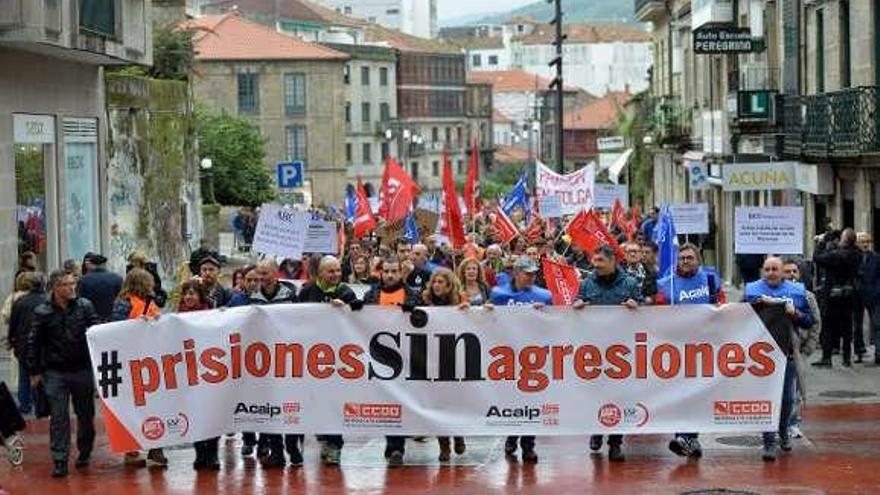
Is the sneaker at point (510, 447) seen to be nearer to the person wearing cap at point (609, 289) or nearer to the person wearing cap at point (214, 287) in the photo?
the person wearing cap at point (609, 289)

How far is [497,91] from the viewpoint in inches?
7023

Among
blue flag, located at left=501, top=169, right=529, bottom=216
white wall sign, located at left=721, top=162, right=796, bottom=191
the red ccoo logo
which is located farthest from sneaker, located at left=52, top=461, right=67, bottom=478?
blue flag, located at left=501, top=169, right=529, bottom=216

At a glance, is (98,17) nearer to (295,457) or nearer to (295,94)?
(295,457)

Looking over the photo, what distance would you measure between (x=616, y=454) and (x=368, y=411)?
1.90 metres

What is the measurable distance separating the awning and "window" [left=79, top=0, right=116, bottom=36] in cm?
2920

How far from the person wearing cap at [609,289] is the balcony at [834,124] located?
1354 centimetres

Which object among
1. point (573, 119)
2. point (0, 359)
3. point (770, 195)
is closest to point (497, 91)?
point (573, 119)

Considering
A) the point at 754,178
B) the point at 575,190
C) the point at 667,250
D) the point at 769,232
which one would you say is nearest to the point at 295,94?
the point at 575,190

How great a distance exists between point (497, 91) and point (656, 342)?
165 meters

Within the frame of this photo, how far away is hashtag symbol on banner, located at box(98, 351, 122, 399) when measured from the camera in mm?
13664

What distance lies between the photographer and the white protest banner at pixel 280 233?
18.6 meters

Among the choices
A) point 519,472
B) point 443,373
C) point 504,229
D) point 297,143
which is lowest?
point 519,472

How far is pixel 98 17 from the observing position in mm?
25625

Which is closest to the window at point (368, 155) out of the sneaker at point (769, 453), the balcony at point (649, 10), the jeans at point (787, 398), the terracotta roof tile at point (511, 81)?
the terracotta roof tile at point (511, 81)
